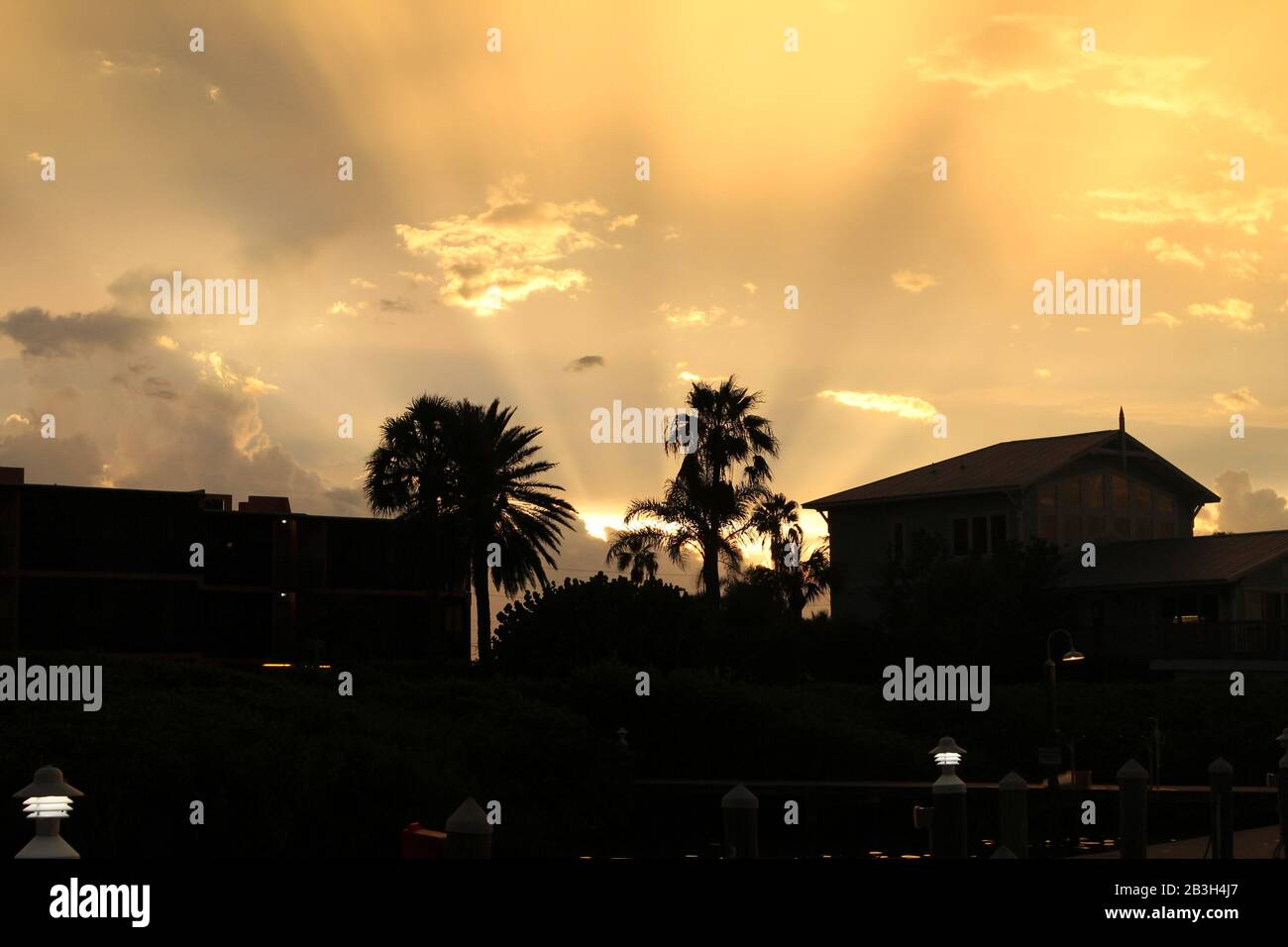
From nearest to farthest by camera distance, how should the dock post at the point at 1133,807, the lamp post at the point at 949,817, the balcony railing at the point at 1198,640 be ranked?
the lamp post at the point at 949,817, the dock post at the point at 1133,807, the balcony railing at the point at 1198,640

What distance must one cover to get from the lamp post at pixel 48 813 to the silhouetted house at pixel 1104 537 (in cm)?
4513

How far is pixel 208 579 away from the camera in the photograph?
6844cm

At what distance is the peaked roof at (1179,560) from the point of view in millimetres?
50594

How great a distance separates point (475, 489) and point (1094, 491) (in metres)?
24.3

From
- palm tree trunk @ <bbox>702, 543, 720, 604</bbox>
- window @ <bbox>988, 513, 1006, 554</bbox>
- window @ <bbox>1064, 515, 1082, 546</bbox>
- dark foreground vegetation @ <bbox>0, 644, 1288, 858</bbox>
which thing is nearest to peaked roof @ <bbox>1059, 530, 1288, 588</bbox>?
window @ <bbox>1064, 515, 1082, 546</bbox>

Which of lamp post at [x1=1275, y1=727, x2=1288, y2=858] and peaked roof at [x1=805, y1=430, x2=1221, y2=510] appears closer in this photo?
lamp post at [x1=1275, y1=727, x2=1288, y2=858]

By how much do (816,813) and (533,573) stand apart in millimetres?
22201

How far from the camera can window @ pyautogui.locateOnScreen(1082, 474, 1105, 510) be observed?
2251 inches

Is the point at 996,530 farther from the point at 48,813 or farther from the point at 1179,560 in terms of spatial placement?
the point at 48,813

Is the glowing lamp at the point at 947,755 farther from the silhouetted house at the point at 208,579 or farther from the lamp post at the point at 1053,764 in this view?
the silhouetted house at the point at 208,579

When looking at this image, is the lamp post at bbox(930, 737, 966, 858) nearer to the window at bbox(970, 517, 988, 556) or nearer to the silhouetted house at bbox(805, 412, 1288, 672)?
the silhouetted house at bbox(805, 412, 1288, 672)

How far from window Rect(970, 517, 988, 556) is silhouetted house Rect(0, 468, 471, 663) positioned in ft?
64.2

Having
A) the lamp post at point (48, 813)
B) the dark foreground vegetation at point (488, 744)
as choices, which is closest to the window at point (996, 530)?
the dark foreground vegetation at point (488, 744)
